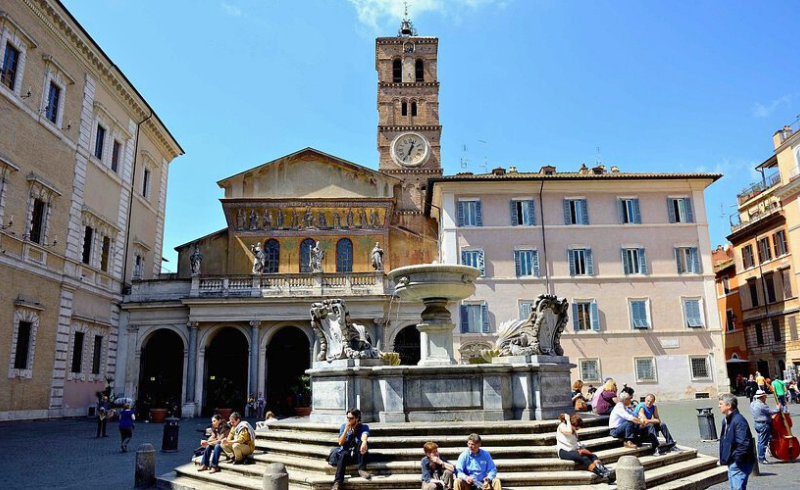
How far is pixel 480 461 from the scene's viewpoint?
25.2ft

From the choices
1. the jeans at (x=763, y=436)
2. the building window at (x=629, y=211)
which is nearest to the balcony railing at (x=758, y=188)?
the building window at (x=629, y=211)

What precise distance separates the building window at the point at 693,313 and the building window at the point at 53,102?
29.1m

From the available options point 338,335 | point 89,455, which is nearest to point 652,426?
point 338,335

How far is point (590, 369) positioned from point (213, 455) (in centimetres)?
2267

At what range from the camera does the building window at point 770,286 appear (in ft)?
119

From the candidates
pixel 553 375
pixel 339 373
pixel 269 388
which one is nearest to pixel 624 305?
pixel 269 388

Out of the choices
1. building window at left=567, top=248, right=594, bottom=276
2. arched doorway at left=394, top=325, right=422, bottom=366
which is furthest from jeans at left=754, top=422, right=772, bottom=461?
building window at left=567, top=248, right=594, bottom=276

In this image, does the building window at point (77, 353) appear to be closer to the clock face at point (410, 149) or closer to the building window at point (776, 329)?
the clock face at point (410, 149)

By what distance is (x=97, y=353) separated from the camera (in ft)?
87.8

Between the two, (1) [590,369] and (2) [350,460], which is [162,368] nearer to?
(1) [590,369]

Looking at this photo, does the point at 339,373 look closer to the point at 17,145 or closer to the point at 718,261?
the point at 17,145

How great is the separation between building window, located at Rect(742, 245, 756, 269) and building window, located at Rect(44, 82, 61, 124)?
39.5 metres

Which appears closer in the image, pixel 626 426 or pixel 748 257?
pixel 626 426

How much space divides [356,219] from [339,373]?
23.3m
